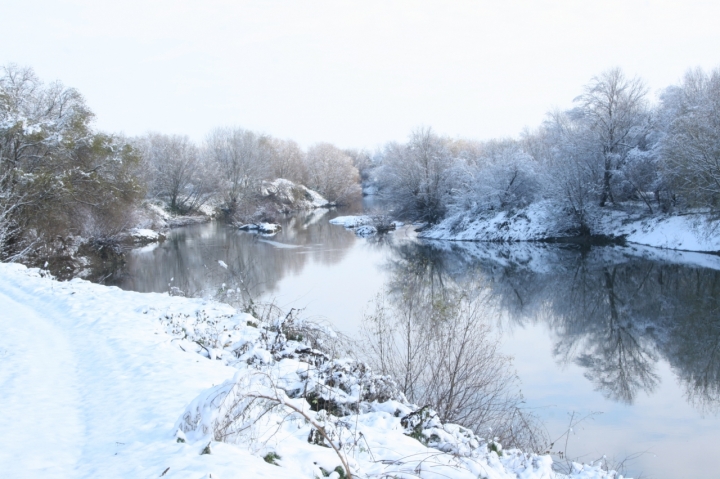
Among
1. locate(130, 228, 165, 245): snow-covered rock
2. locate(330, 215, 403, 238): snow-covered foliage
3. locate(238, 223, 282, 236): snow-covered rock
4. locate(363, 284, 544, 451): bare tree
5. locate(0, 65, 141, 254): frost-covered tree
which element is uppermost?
locate(0, 65, 141, 254): frost-covered tree

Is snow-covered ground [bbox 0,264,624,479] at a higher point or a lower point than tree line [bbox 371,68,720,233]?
lower

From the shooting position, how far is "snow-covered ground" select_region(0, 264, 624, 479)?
12.1 feet

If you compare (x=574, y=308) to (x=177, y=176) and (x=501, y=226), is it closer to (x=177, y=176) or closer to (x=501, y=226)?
(x=501, y=226)

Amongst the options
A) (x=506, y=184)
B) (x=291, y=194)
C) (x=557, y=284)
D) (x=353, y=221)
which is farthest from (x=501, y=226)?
(x=291, y=194)

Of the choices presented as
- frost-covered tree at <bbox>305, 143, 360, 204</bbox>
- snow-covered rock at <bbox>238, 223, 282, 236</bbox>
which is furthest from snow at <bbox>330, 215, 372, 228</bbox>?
frost-covered tree at <bbox>305, 143, 360, 204</bbox>

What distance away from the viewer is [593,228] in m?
30.3

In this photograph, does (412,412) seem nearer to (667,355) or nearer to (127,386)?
(127,386)

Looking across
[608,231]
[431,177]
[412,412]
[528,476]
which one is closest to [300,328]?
[412,412]

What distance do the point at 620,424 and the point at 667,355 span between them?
12.5 ft

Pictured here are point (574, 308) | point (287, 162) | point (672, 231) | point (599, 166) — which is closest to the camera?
point (574, 308)

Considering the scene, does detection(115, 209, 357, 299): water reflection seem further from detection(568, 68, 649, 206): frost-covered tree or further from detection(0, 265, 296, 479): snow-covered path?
detection(568, 68, 649, 206): frost-covered tree

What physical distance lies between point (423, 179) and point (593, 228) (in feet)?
43.5

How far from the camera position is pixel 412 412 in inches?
224

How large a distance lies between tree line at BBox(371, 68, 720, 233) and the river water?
370 centimetres
